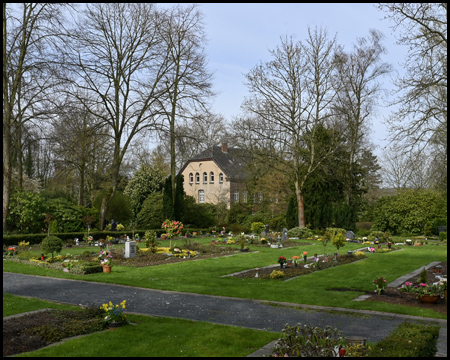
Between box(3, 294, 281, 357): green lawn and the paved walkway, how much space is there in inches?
19.6

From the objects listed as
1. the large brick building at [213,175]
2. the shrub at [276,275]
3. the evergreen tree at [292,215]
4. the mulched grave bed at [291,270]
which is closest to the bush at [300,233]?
the evergreen tree at [292,215]

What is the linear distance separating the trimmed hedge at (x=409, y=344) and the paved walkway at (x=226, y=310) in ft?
1.60

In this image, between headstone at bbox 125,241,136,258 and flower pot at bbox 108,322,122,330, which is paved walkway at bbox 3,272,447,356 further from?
headstone at bbox 125,241,136,258

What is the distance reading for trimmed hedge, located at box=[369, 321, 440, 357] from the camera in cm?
550

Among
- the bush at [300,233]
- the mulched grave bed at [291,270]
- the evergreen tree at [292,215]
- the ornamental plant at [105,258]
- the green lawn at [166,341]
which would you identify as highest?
the evergreen tree at [292,215]

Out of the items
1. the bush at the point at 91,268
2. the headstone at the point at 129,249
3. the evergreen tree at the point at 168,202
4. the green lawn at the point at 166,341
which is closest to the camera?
the green lawn at the point at 166,341

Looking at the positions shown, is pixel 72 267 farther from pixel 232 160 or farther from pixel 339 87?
pixel 232 160

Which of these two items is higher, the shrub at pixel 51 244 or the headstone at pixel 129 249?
the shrub at pixel 51 244

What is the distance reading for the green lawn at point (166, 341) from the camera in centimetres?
643

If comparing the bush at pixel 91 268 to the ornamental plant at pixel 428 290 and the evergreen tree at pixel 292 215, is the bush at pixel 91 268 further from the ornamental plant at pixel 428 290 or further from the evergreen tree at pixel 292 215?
the evergreen tree at pixel 292 215

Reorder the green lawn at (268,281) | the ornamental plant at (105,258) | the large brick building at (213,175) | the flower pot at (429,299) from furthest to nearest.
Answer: the large brick building at (213,175) → the ornamental plant at (105,258) → the green lawn at (268,281) → the flower pot at (429,299)

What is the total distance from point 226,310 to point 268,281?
4.24 meters

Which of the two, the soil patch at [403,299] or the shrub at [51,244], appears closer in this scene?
the soil patch at [403,299]

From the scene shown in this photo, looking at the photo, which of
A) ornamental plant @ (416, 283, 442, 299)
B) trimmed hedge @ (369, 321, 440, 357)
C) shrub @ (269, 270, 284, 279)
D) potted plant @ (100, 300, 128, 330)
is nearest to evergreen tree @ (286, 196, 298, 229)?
shrub @ (269, 270, 284, 279)
